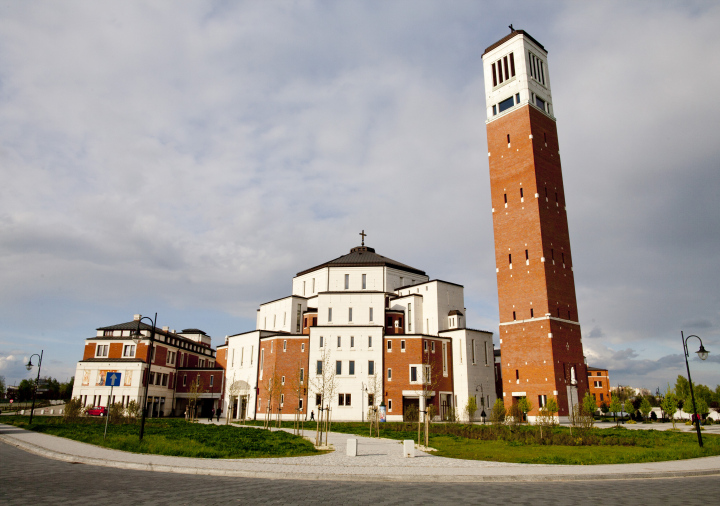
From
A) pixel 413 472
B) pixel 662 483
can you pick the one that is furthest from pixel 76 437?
pixel 662 483

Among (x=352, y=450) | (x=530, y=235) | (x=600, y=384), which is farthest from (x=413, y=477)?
(x=600, y=384)

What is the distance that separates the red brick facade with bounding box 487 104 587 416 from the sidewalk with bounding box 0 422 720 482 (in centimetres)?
2846

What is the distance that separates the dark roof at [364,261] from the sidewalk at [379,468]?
→ 50199mm

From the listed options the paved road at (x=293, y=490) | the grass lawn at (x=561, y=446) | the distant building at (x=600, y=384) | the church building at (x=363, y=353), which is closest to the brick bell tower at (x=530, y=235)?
the church building at (x=363, y=353)

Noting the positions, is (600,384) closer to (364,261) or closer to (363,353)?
(364,261)

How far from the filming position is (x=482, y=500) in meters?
11.4

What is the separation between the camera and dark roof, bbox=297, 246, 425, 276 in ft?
234

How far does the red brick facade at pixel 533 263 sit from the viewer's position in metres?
48.8

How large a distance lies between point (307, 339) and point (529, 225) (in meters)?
30.8

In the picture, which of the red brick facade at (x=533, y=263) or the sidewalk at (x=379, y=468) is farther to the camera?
the red brick facade at (x=533, y=263)

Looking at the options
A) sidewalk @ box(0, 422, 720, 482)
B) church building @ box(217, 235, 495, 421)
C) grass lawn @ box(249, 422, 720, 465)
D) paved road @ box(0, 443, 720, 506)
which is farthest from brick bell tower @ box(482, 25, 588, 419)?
paved road @ box(0, 443, 720, 506)

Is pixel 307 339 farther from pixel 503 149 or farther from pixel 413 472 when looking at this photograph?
pixel 413 472

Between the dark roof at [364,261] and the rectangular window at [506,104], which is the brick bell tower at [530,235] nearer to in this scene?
the rectangular window at [506,104]

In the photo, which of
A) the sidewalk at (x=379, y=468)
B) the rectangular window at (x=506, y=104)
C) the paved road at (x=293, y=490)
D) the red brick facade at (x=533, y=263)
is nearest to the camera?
the paved road at (x=293, y=490)
